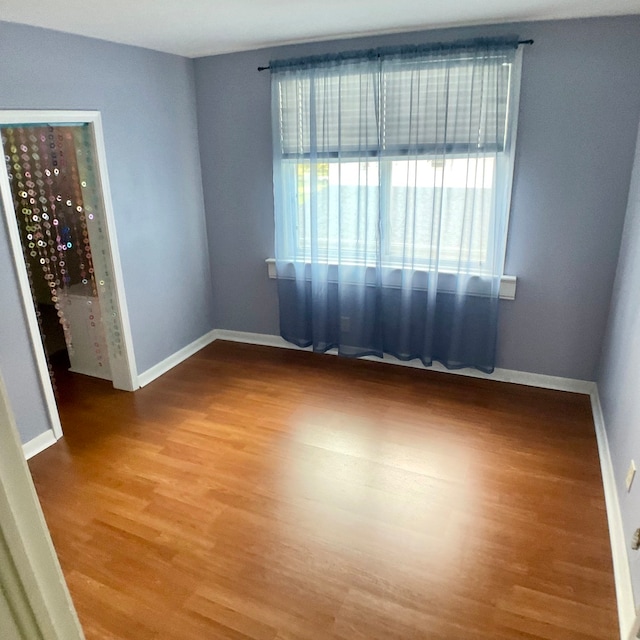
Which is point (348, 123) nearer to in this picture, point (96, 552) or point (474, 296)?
point (474, 296)

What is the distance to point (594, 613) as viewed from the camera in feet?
5.82

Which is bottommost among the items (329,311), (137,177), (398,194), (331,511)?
(331,511)

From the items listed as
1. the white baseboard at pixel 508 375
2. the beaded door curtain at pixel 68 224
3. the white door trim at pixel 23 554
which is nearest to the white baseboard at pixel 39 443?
the beaded door curtain at pixel 68 224

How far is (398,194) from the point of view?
327cm

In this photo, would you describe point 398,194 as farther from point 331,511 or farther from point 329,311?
point 331,511

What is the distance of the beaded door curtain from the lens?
274cm

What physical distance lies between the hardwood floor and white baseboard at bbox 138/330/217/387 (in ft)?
0.27

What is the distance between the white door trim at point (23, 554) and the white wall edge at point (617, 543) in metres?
1.81

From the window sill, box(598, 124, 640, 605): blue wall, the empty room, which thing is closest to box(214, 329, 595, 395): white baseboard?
the empty room

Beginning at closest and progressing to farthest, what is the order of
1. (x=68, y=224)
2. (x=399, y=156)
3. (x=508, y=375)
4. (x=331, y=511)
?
1. (x=331, y=511)
2. (x=68, y=224)
3. (x=399, y=156)
4. (x=508, y=375)

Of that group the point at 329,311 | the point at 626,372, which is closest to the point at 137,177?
the point at 329,311

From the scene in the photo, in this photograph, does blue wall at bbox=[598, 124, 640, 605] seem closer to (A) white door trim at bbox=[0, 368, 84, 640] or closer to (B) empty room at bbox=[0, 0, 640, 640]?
(B) empty room at bbox=[0, 0, 640, 640]

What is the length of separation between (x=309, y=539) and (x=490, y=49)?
2.81 meters

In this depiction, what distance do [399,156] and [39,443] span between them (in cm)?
278
